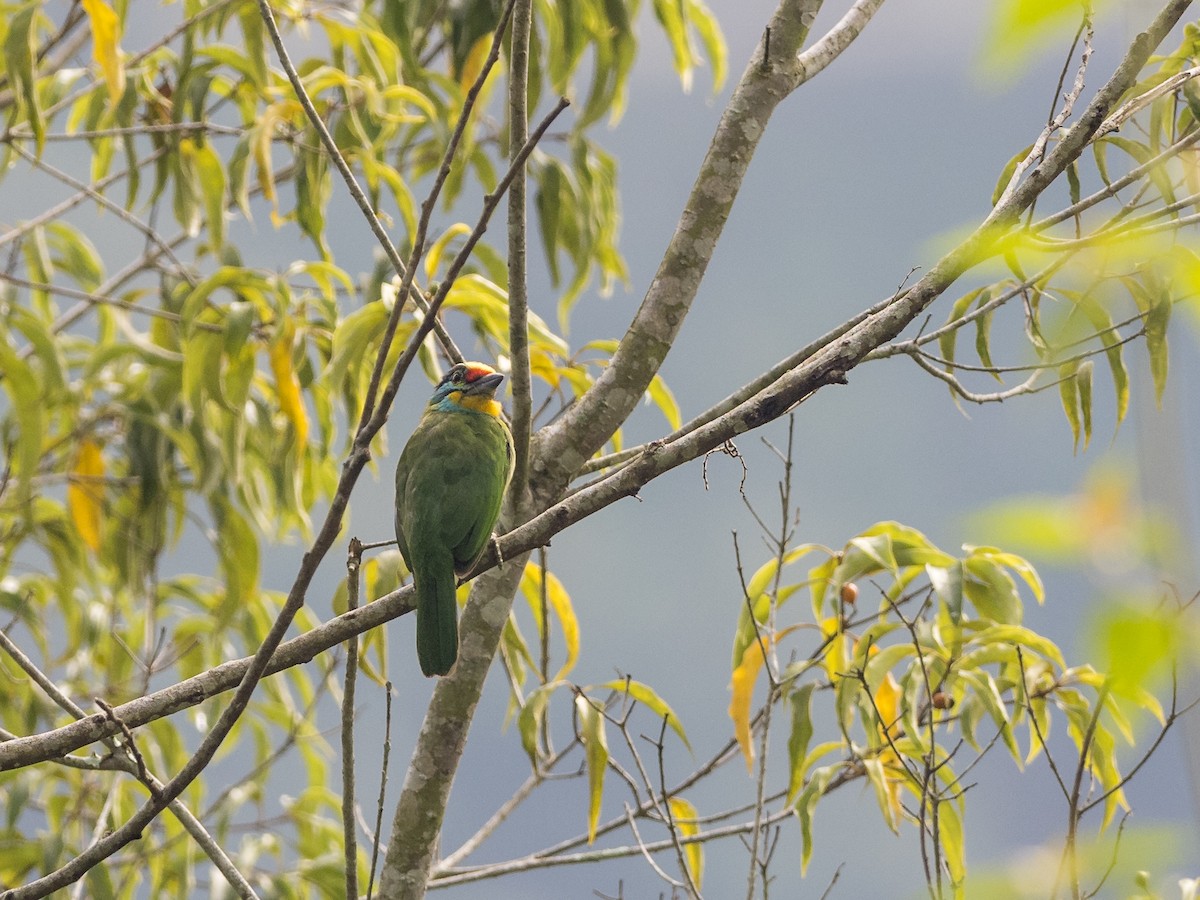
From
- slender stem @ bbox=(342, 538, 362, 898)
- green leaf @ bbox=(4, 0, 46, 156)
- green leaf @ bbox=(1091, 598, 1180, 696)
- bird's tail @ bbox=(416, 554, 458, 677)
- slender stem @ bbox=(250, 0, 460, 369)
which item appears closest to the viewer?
green leaf @ bbox=(1091, 598, 1180, 696)

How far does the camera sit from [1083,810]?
2701 mm

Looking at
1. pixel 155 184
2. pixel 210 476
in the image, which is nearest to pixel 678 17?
pixel 155 184

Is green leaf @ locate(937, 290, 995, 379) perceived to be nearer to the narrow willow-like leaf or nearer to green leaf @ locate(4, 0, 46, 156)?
the narrow willow-like leaf

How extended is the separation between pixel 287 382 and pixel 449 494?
141cm

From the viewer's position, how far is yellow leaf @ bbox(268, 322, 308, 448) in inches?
189

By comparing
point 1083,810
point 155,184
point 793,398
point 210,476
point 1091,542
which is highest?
point 155,184

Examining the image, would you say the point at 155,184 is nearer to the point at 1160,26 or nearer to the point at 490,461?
the point at 490,461

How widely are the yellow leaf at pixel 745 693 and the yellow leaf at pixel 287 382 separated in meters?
1.98

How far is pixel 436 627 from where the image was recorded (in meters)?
3.41

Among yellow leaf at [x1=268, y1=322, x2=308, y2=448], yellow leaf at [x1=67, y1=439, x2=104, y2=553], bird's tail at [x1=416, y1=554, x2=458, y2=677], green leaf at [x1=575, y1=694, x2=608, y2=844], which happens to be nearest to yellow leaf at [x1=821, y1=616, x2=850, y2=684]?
green leaf at [x1=575, y1=694, x2=608, y2=844]

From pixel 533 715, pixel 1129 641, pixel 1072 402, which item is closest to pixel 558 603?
pixel 533 715

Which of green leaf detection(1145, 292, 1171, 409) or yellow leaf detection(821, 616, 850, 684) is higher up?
green leaf detection(1145, 292, 1171, 409)

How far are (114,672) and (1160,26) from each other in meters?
5.13

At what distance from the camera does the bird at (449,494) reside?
344cm
